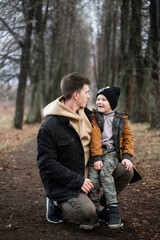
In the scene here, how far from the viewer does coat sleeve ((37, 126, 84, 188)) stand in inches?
118

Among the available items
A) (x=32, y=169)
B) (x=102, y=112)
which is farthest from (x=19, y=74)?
(x=102, y=112)

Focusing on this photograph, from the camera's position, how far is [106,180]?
319 centimetres

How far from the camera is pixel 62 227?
127 inches

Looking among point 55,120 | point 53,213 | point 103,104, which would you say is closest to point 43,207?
point 53,213

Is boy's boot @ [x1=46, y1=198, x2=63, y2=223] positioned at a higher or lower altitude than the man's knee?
lower

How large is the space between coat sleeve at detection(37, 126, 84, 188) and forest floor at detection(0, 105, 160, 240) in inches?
23.8

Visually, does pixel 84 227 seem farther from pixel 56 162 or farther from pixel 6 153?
pixel 6 153

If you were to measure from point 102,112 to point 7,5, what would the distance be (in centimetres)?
524

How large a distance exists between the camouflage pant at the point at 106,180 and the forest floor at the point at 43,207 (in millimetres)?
388

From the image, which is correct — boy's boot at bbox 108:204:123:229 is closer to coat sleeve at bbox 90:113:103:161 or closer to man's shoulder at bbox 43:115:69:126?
coat sleeve at bbox 90:113:103:161

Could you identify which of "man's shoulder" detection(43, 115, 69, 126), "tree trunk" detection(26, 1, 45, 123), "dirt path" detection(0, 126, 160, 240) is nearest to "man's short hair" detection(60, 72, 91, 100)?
"man's shoulder" detection(43, 115, 69, 126)

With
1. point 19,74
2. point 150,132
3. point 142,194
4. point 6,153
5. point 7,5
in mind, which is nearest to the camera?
point 142,194

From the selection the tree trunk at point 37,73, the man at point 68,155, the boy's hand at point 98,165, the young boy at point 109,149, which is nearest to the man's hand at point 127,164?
the young boy at point 109,149

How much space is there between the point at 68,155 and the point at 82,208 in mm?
611
